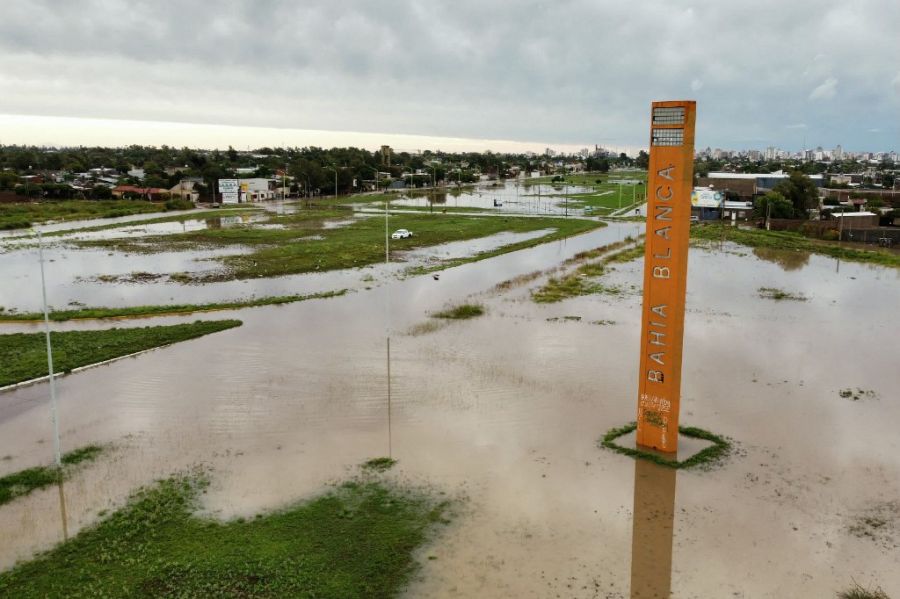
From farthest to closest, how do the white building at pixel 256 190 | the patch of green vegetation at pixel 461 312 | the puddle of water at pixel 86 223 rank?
the white building at pixel 256 190, the puddle of water at pixel 86 223, the patch of green vegetation at pixel 461 312

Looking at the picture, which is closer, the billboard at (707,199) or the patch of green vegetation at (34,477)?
the patch of green vegetation at (34,477)

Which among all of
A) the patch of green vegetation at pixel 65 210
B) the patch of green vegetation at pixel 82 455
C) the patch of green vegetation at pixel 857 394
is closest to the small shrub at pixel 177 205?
the patch of green vegetation at pixel 65 210

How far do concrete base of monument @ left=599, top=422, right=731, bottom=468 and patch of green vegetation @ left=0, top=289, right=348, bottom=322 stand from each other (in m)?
16.8

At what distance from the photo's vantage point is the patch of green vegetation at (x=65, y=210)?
183 feet

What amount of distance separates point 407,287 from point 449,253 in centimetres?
1126

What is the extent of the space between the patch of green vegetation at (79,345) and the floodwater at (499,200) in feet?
164

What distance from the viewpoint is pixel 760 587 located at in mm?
9422

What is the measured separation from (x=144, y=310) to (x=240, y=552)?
1823 cm

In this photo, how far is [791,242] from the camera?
47188 millimetres

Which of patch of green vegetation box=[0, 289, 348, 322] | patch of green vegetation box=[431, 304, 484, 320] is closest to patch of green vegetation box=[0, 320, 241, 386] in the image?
patch of green vegetation box=[0, 289, 348, 322]

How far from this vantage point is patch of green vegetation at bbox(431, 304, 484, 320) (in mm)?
25328

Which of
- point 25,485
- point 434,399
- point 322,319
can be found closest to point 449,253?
point 322,319

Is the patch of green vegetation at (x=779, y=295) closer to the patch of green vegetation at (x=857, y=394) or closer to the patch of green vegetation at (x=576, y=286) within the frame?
the patch of green vegetation at (x=576, y=286)

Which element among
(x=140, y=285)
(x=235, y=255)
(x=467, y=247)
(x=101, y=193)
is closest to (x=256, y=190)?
(x=101, y=193)
